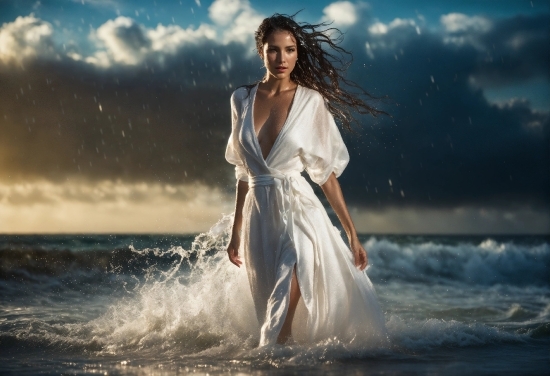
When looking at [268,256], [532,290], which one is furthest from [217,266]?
[532,290]

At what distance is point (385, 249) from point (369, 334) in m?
11.1

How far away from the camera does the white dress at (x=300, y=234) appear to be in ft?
13.4

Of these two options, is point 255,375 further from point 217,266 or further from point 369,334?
point 217,266

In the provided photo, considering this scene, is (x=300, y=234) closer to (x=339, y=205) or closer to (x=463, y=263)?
(x=339, y=205)

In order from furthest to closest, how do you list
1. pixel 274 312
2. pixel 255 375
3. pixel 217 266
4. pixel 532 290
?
pixel 532 290 → pixel 217 266 → pixel 274 312 → pixel 255 375

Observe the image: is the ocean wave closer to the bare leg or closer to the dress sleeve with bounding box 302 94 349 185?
the dress sleeve with bounding box 302 94 349 185

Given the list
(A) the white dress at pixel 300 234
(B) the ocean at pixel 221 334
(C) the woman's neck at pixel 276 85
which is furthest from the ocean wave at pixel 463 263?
(C) the woman's neck at pixel 276 85

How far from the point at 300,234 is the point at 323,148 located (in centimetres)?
57

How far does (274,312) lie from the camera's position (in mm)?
3961

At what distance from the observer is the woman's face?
414cm

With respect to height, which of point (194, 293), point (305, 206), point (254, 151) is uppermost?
point (254, 151)

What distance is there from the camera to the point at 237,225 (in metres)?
4.39

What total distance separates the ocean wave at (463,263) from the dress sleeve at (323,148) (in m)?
9.05

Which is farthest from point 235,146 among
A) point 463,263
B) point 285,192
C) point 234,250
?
point 463,263
